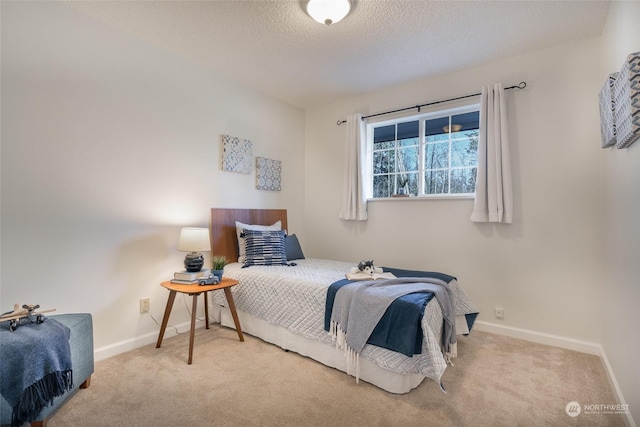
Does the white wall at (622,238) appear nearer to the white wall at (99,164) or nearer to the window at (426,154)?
the window at (426,154)

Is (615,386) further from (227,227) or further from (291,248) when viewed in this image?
(227,227)

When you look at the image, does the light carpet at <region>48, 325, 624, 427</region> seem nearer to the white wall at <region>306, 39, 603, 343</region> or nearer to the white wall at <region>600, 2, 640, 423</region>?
the white wall at <region>600, 2, 640, 423</region>

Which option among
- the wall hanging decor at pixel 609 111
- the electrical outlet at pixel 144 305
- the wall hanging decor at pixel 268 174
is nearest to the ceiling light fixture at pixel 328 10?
the wall hanging decor at pixel 609 111

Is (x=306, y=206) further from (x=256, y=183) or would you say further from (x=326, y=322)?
(x=326, y=322)

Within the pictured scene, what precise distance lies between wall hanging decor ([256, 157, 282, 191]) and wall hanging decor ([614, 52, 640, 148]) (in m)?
3.04

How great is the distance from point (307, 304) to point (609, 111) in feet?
7.58

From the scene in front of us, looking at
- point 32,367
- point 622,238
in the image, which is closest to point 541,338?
point 622,238

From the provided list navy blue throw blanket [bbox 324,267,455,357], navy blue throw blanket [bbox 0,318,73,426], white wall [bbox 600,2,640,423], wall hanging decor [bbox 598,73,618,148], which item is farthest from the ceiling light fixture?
navy blue throw blanket [bbox 0,318,73,426]

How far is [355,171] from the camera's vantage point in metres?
3.66

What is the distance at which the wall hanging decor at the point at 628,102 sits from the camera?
4.62 feet

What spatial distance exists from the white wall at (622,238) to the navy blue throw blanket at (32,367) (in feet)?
9.27

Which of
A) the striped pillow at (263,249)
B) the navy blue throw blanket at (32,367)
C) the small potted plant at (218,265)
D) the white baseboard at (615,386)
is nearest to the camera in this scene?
the navy blue throw blanket at (32,367)

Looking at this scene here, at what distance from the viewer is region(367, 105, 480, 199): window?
10.4 ft

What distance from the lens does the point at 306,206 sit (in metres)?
4.28
